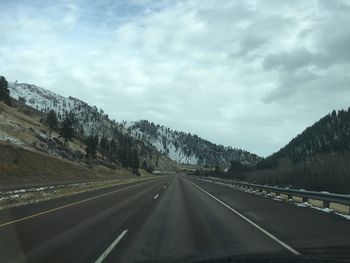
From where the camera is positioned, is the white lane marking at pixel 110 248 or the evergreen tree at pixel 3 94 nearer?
the white lane marking at pixel 110 248

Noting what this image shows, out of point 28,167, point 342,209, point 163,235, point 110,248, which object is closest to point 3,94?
point 28,167

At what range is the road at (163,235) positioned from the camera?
32.2ft

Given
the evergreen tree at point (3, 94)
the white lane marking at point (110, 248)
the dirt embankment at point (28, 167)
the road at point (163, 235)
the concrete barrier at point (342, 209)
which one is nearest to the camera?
the white lane marking at point (110, 248)

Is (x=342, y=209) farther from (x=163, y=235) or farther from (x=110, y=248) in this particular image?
(x=110, y=248)

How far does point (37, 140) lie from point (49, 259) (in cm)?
10510

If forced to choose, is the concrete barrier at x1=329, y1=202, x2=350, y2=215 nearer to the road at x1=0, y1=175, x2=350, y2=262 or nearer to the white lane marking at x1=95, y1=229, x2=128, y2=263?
the road at x1=0, y1=175, x2=350, y2=262

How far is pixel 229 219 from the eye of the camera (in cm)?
1706

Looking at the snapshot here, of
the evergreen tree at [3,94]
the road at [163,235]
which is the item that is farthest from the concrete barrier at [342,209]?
the evergreen tree at [3,94]

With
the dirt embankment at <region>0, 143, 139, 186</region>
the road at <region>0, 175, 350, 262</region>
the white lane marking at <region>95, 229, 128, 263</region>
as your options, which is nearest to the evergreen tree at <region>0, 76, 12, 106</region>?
the dirt embankment at <region>0, 143, 139, 186</region>

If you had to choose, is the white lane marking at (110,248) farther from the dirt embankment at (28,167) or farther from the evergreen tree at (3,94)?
the evergreen tree at (3,94)

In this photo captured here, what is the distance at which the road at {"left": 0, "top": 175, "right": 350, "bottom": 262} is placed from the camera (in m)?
9.82

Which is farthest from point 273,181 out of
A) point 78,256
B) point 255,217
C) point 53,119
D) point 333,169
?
point 53,119

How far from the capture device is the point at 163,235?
1297cm

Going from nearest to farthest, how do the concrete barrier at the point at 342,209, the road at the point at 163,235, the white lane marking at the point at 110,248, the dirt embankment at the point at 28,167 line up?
the white lane marking at the point at 110,248 < the road at the point at 163,235 < the concrete barrier at the point at 342,209 < the dirt embankment at the point at 28,167
